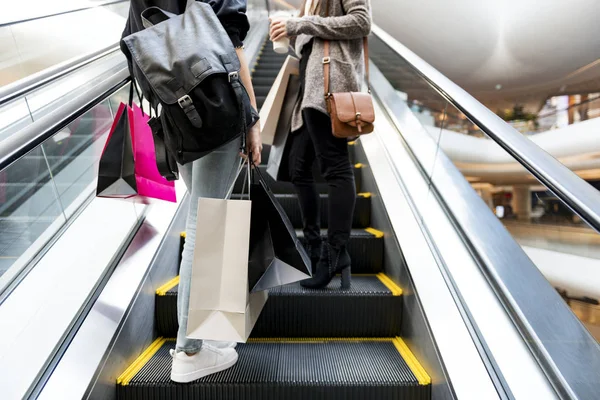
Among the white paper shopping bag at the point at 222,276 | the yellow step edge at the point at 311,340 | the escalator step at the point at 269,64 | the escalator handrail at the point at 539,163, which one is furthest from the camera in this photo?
the escalator step at the point at 269,64

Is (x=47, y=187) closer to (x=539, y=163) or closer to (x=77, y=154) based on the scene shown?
(x=77, y=154)

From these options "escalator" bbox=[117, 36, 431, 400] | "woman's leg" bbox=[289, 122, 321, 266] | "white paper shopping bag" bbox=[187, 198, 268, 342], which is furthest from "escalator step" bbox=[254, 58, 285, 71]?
"white paper shopping bag" bbox=[187, 198, 268, 342]

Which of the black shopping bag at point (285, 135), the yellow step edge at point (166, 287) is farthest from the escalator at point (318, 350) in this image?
the black shopping bag at point (285, 135)

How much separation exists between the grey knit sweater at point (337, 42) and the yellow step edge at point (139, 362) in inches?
45.8

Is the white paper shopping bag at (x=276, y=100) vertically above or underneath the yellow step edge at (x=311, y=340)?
above

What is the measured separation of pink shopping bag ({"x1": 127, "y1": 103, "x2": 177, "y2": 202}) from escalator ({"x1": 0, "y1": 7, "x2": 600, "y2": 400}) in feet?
0.57

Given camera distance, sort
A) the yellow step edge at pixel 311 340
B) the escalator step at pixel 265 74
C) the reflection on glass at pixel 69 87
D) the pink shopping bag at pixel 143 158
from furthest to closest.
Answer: the escalator step at pixel 265 74 < the reflection on glass at pixel 69 87 < the yellow step edge at pixel 311 340 < the pink shopping bag at pixel 143 158

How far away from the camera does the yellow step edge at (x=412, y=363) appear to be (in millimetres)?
1474

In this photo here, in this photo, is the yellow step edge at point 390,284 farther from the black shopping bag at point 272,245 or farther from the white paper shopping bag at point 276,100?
the white paper shopping bag at point 276,100

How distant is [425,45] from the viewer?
916 cm

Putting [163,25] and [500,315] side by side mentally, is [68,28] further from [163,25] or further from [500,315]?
[500,315]

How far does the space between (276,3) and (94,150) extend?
10.9m

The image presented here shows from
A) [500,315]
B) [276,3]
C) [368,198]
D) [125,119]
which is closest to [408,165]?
[368,198]

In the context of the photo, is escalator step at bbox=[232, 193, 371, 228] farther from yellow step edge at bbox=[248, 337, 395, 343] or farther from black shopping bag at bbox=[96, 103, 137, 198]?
black shopping bag at bbox=[96, 103, 137, 198]
